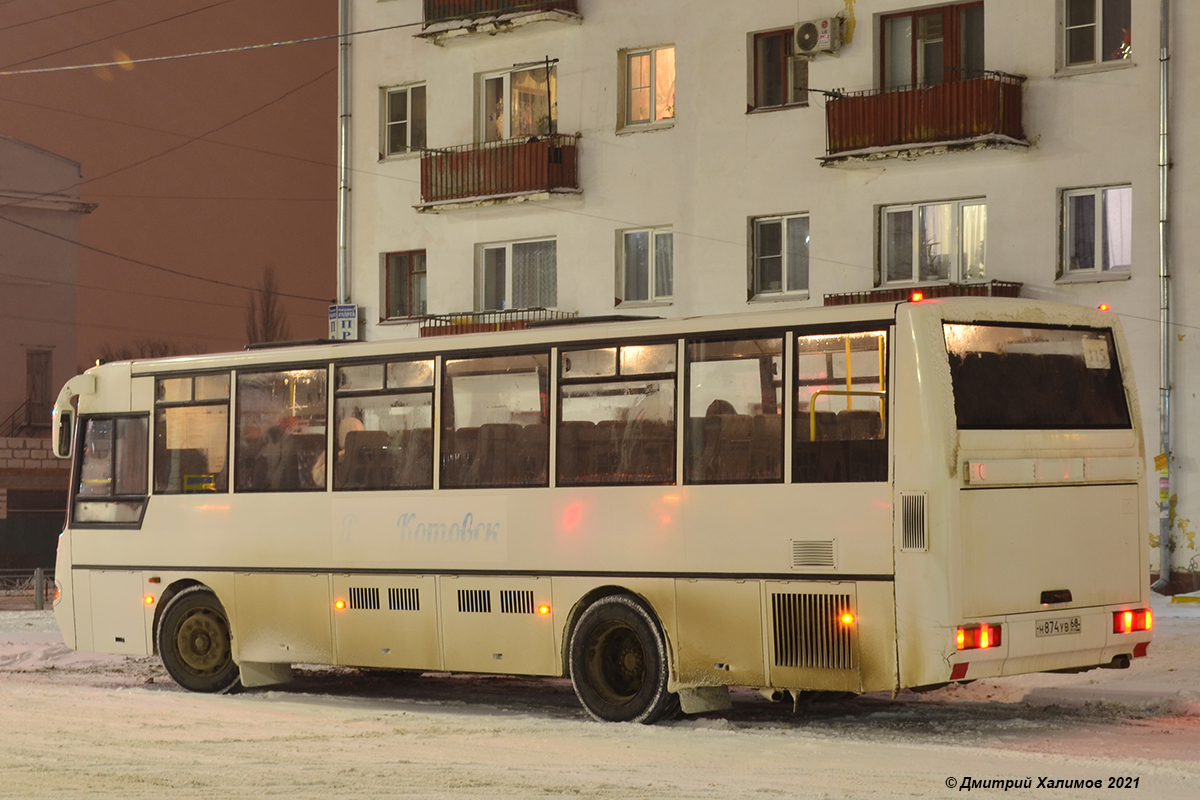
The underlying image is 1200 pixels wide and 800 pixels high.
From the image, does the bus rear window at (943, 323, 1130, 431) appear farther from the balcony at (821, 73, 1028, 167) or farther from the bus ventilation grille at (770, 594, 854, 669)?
the balcony at (821, 73, 1028, 167)

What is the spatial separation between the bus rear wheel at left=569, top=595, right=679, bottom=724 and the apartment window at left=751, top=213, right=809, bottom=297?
16.5 metres

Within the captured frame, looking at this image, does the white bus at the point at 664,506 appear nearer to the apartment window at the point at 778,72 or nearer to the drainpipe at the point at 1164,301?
the drainpipe at the point at 1164,301

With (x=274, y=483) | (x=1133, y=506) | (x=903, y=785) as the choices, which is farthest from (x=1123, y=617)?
(x=274, y=483)

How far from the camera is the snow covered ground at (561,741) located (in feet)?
32.1

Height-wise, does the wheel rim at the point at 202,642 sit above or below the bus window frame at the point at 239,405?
below

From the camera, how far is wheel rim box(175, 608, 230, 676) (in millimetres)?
16141

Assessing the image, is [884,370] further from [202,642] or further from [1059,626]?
[202,642]

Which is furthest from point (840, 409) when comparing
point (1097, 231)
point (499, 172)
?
point (499, 172)

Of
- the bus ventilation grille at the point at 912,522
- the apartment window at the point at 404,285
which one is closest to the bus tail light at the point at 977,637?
the bus ventilation grille at the point at 912,522

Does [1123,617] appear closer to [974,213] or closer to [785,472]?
[785,472]

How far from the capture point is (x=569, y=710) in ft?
47.2

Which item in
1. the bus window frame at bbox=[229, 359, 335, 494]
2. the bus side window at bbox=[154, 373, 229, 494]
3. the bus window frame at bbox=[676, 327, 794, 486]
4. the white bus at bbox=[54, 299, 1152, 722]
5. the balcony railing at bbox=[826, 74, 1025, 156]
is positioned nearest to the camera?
the white bus at bbox=[54, 299, 1152, 722]

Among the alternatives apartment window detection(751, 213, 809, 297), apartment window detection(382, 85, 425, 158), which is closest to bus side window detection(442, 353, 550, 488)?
apartment window detection(751, 213, 809, 297)

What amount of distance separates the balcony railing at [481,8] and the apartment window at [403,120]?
1.78m
